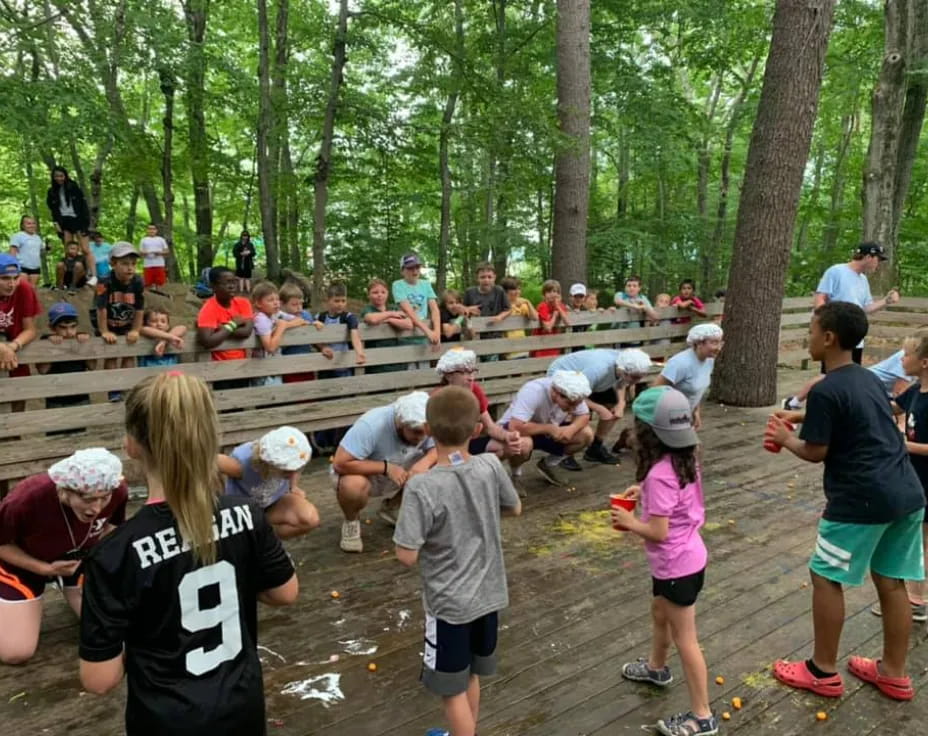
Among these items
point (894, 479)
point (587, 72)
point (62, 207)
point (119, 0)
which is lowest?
point (894, 479)

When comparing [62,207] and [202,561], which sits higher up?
[62,207]

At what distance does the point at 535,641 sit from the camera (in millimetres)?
3078

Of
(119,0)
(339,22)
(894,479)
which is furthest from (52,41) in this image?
(894,479)

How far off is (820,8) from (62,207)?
33.4ft

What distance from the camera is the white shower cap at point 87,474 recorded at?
2393mm

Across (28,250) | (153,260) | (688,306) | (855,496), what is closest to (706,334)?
(855,496)

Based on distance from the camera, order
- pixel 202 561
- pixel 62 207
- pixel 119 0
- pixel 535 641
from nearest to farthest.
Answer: pixel 202 561 → pixel 535 641 → pixel 119 0 → pixel 62 207

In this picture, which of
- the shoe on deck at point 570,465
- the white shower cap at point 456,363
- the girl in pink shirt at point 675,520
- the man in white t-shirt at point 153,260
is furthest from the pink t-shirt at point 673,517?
the man in white t-shirt at point 153,260

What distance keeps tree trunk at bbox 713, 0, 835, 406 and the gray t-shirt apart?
21.5 ft

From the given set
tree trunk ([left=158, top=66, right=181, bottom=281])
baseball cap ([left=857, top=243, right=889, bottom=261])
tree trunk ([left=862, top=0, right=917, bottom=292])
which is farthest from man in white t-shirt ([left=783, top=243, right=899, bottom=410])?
tree trunk ([left=158, top=66, right=181, bottom=281])

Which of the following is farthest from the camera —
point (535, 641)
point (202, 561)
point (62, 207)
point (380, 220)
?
point (380, 220)

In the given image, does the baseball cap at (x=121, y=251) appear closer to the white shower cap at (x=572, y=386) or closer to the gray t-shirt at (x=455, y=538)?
the white shower cap at (x=572, y=386)

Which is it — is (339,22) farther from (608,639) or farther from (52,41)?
(608,639)

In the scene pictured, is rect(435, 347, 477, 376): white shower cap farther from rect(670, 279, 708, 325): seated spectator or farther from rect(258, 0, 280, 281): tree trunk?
rect(258, 0, 280, 281): tree trunk
